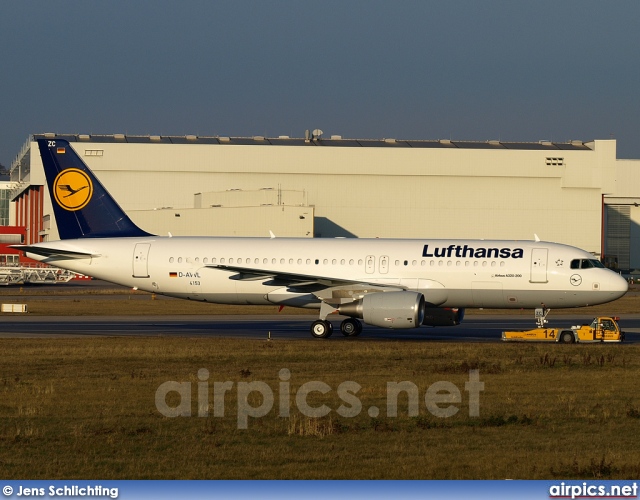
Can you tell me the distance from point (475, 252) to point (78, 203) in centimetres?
1633

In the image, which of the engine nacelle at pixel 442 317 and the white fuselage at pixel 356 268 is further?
the white fuselage at pixel 356 268

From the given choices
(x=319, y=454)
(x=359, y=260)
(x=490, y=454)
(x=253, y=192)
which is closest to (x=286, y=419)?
(x=319, y=454)

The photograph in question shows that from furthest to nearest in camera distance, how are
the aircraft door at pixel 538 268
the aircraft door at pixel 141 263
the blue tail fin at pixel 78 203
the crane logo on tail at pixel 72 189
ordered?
1. the crane logo on tail at pixel 72 189
2. the blue tail fin at pixel 78 203
3. the aircraft door at pixel 141 263
4. the aircraft door at pixel 538 268

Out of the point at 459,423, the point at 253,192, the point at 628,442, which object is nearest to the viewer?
the point at 628,442

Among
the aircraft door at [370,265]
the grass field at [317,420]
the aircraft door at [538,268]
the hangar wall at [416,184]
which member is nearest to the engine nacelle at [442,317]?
the aircraft door at [370,265]

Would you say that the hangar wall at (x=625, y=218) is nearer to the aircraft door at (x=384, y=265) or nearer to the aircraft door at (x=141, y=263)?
the aircraft door at (x=384, y=265)

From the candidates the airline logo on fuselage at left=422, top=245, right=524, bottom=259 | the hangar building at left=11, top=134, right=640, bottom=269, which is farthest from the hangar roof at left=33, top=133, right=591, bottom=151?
the airline logo on fuselage at left=422, top=245, right=524, bottom=259

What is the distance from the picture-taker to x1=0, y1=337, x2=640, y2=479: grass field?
40.3ft

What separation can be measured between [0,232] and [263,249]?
295 ft

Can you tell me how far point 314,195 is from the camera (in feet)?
320

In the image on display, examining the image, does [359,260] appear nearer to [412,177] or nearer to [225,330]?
[225,330]

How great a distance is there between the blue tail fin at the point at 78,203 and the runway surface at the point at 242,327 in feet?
13.0

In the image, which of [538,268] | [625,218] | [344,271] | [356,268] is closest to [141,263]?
[344,271]

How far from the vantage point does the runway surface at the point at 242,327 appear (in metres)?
34.4
